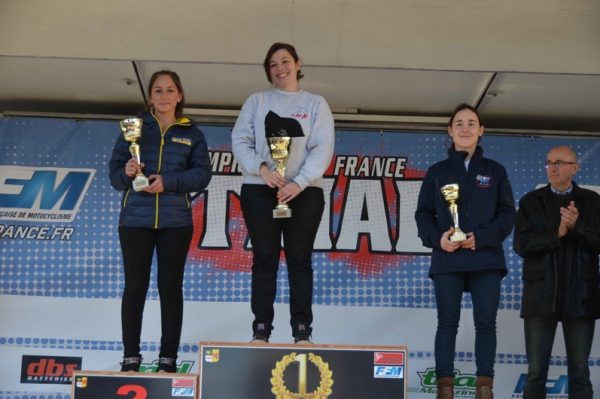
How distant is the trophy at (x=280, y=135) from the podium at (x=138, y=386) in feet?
2.91

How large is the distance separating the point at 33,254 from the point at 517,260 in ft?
10.4

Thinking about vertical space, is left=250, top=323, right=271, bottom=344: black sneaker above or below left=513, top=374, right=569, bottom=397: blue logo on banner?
above

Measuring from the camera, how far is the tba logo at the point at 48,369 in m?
4.50

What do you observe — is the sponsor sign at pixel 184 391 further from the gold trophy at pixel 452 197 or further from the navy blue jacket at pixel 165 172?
the gold trophy at pixel 452 197

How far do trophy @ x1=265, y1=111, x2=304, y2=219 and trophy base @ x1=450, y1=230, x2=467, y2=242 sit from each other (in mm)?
749

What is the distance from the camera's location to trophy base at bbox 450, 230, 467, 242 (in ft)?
10.8

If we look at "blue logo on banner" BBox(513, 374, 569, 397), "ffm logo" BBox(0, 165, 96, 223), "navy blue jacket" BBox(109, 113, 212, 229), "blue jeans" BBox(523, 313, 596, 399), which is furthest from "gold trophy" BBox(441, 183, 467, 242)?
"ffm logo" BBox(0, 165, 96, 223)

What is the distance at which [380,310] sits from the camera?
184 inches

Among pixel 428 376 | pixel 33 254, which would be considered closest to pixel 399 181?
pixel 428 376

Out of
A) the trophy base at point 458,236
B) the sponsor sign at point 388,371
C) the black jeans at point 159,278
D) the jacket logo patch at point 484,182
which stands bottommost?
the sponsor sign at point 388,371

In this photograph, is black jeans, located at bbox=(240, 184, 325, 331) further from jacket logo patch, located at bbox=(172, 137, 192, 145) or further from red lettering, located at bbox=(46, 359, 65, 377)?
red lettering, located at bbox=(46, 359, 65, 377)

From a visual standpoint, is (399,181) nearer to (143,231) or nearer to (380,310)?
(380,310)

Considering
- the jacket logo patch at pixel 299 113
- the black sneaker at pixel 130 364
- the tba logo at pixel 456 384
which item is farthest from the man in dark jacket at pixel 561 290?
the black sneaker at pixel 130 364

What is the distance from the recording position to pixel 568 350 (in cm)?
379
